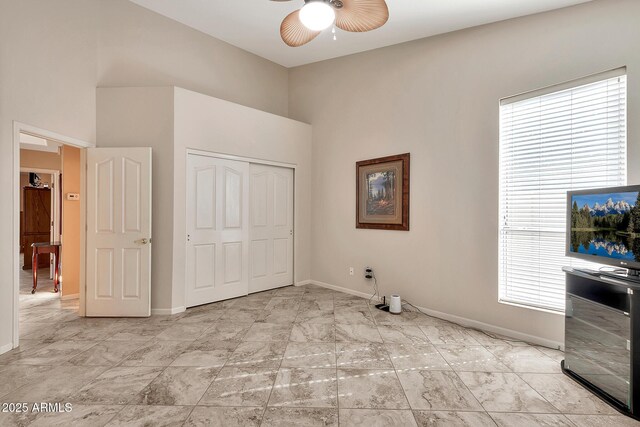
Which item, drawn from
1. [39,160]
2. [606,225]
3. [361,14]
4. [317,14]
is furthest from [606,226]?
[39,160]

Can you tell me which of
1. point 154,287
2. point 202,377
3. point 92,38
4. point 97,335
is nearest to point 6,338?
point 97,335

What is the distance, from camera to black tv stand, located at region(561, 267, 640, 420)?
2027 mm

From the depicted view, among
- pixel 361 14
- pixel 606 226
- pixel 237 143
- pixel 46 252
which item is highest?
pixel 361 14

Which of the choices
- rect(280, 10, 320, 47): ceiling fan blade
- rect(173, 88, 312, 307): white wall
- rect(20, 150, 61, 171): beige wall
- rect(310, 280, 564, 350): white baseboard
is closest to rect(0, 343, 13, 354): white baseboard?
rect(173, 88, 312, 307): white wall

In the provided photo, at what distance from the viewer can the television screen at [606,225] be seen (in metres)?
2.15

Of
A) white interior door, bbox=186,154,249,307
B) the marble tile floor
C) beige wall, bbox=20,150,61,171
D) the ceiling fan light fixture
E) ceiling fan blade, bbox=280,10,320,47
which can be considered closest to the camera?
the marble tile floor

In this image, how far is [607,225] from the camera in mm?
2326

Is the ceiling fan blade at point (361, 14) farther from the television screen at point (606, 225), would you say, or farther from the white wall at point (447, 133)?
the television screen at point (606, 225)

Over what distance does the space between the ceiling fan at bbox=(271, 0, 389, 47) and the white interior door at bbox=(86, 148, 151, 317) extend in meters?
2.34

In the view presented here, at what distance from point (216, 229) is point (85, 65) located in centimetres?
251

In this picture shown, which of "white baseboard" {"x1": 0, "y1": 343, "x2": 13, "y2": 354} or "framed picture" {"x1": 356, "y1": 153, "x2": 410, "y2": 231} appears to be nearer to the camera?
"white baseboard" {"x1": 0, "y1": 343, "x2": 13, "y2": 354}

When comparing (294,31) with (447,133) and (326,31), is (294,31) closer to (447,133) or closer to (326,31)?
(326,31)

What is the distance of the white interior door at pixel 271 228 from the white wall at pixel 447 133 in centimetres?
59

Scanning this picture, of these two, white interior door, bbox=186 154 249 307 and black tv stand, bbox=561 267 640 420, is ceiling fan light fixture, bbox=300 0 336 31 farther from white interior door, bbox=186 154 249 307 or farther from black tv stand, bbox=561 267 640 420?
black tv stand, bbox=561 267 640 420
